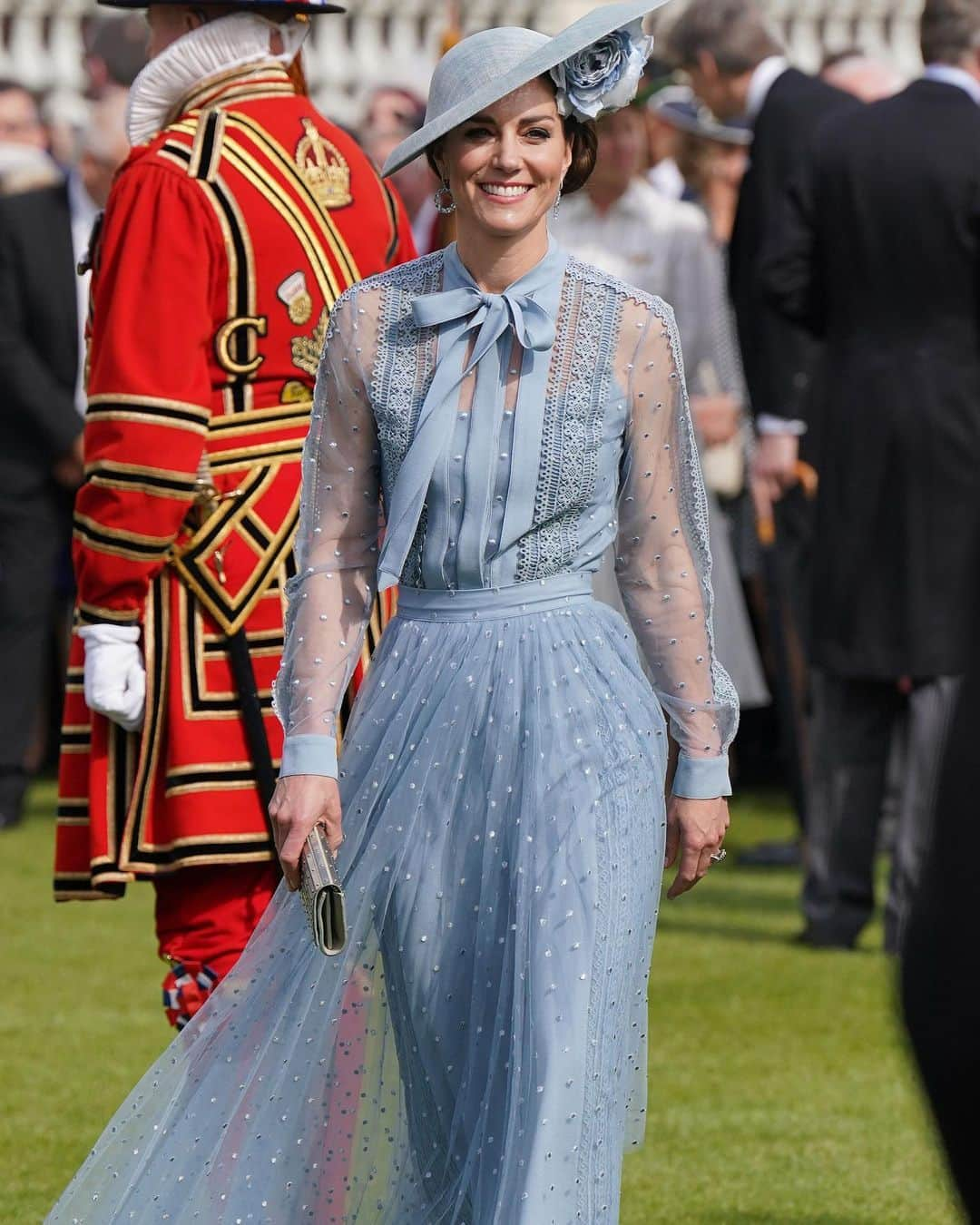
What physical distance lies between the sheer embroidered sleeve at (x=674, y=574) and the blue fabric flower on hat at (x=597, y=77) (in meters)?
0.26

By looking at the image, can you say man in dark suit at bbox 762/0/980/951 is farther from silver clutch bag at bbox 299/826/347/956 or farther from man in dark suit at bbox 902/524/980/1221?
man in dark suit at bbox 902/524/980/1221

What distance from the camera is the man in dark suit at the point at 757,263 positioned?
716 cm

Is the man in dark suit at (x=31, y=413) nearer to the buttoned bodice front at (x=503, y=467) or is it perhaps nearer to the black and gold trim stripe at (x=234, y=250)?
the black and gold trim stripe at (x=234, y=250)

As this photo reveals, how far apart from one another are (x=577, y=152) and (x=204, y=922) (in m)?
1.45

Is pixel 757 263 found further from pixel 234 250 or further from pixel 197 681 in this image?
pixel 197 681

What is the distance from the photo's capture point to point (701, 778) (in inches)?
140

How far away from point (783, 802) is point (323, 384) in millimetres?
6234

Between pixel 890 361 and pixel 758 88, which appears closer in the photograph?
pixel 890 361

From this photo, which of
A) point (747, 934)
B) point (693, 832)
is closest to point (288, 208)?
point (693, 832)

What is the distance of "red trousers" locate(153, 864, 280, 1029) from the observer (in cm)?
Answer: 424

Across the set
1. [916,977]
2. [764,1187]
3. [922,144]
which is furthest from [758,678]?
[916,977]

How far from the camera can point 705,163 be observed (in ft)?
28.5

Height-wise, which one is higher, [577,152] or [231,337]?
[577,152]

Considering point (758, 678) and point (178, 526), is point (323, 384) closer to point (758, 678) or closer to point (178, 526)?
point (178, 526)
